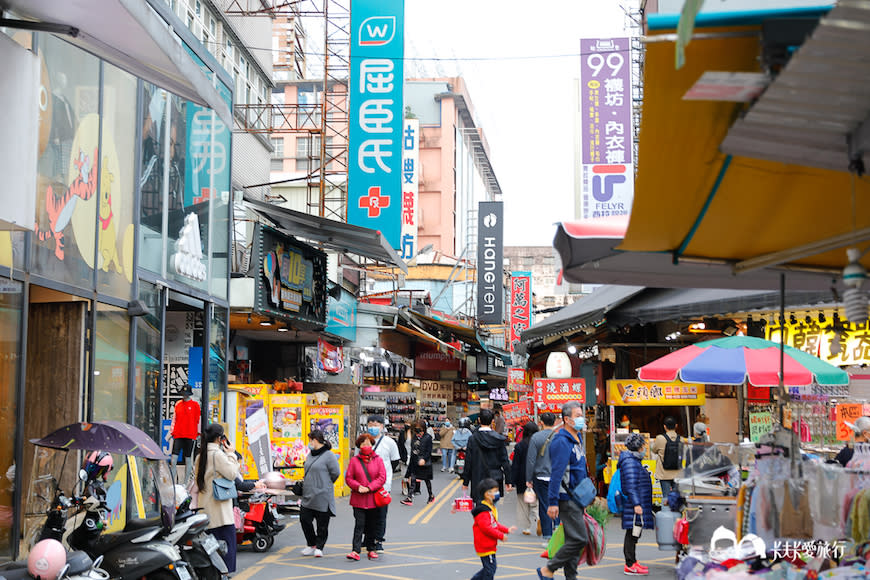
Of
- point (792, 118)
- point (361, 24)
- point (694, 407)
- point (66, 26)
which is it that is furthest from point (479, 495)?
point (361, 24)

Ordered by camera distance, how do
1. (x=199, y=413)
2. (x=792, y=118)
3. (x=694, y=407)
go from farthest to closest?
1. (x=694, y=407)
2. (x=199, y=413)
3. (x=792, y=118)

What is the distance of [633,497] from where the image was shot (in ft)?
36.3

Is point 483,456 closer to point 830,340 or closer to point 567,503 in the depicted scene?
point 567,503

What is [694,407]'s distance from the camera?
1898 centimetres

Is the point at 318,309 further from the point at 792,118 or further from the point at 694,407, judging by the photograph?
the point at 792,118

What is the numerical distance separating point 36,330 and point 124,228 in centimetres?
196

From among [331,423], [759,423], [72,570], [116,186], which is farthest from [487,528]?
[331,423]

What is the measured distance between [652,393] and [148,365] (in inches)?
334

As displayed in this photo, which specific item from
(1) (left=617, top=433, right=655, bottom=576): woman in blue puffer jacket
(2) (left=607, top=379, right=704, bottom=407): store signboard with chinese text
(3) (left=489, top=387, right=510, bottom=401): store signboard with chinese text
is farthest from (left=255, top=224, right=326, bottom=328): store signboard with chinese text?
(3) (left=489, top=387, right=510, bottom=401): store signboard with chinese text

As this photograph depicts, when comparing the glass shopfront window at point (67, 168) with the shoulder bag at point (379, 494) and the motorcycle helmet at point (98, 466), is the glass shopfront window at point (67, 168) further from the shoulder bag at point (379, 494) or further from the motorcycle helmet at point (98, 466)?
the shoulder bag at point (379, 494)

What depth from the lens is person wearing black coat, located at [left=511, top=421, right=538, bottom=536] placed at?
50.7 feet

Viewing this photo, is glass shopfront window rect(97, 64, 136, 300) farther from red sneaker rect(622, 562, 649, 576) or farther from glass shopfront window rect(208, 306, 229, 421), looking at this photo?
red sneaker rect(622, 562, 649, 576)

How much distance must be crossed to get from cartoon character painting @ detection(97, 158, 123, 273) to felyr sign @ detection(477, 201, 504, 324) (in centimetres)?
2801

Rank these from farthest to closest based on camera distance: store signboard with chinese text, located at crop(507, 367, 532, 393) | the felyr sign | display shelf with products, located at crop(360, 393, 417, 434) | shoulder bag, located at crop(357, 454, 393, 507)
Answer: the felyr sign
display shelf with products, located at crop(360, 393, 417, 434)
store signboard with chinese text, located at crop(507, 367, 532, 393)
shoulder bag, located at crop(357, 454, 393, 507)
